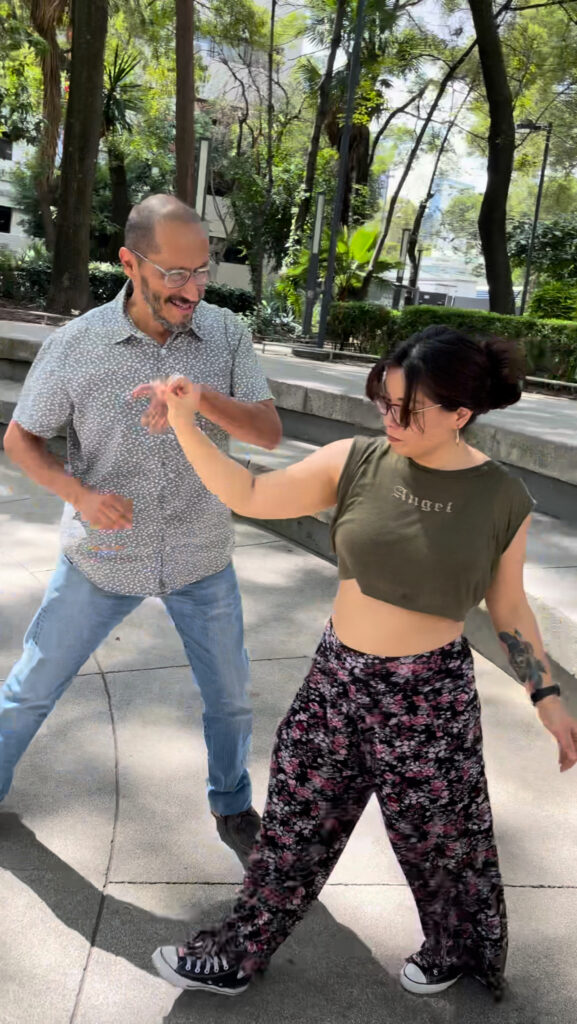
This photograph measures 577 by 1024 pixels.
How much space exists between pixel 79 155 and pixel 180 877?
14.7 m

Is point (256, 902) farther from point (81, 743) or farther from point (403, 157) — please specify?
point (403, 157)

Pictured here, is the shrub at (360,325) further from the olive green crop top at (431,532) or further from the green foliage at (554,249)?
the olive green crop top at (431,532)

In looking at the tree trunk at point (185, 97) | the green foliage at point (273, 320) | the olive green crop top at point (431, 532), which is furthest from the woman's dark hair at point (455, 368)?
A: the green foliage at point (273, 320)

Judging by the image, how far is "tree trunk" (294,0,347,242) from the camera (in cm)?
2570

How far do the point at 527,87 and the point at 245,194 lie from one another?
963 centimetres

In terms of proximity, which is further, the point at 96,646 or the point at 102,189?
the point at 102,189

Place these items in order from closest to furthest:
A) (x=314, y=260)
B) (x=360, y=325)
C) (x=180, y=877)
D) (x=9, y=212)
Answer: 1. (x=180, y=877)
2. (x=314, y=260)
3. (x=360, y=325)
4. (x=9, y=212)

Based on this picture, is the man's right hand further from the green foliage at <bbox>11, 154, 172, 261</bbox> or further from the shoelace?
the green foliage at <bbox>11, 154, 172, 261</bbox>

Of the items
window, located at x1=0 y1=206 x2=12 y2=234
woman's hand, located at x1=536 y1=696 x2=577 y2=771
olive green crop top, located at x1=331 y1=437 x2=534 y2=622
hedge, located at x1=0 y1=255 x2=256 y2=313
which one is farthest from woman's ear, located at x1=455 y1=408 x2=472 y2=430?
window, located at x1=0 y1=206 x2=12 y2=234

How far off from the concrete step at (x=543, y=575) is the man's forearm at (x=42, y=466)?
234cm

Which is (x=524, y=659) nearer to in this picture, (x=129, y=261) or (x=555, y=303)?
(x=129, y=261)

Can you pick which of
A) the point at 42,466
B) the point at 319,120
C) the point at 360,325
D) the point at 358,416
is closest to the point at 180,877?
the point at 42,466

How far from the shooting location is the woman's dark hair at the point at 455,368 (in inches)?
77.5

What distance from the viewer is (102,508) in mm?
2516
